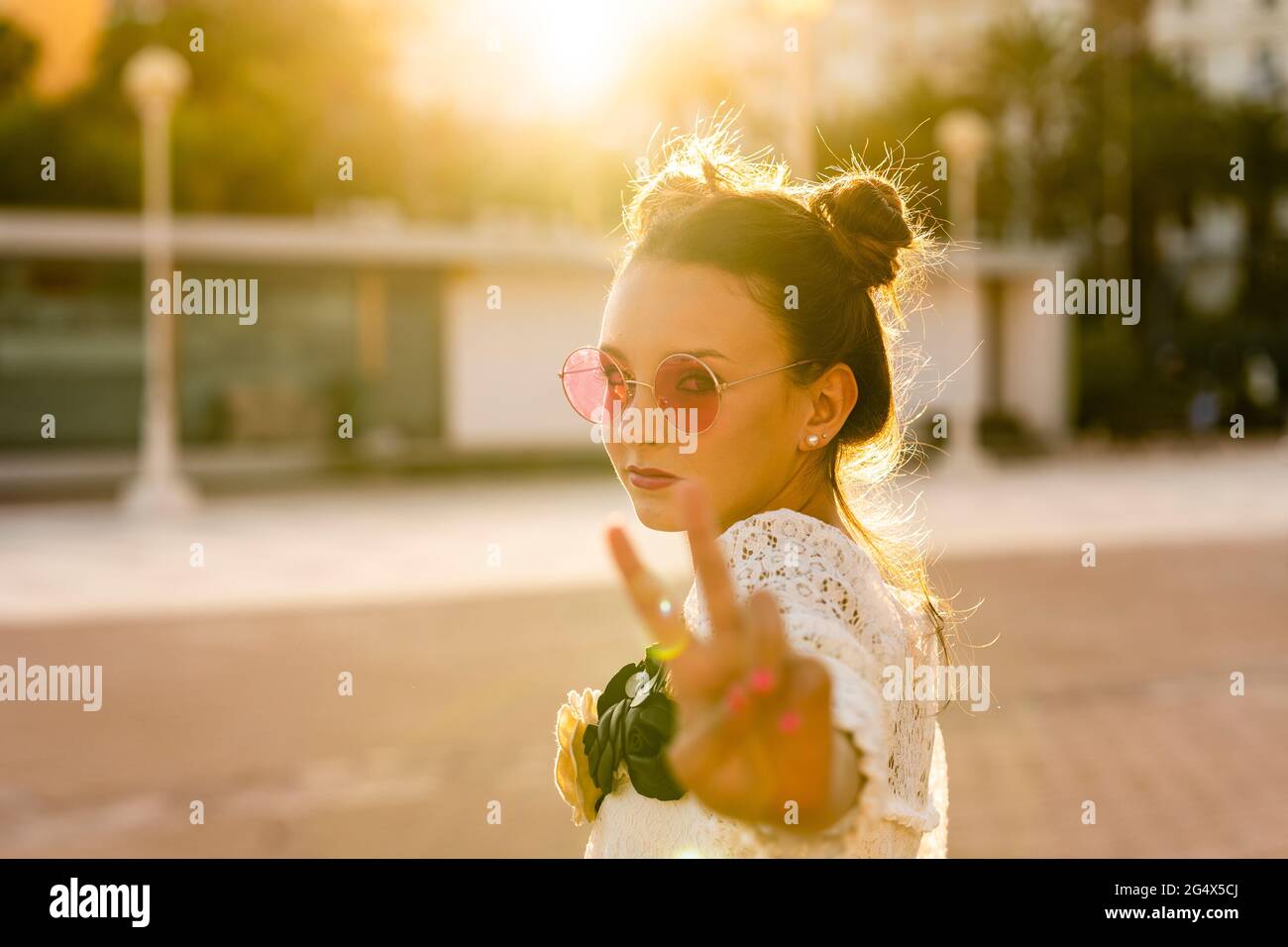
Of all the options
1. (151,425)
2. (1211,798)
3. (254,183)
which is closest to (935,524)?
(151,425)

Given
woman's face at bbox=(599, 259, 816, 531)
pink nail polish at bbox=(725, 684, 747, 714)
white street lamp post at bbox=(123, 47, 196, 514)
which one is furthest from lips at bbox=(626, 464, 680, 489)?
white street lamp post at bbox=(123, 47, 196, 514)

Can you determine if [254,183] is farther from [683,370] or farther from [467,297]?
[683,370]

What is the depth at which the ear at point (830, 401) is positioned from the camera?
1594mm

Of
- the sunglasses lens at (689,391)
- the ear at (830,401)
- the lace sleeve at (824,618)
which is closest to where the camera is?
the lace sleeve at (824,618)

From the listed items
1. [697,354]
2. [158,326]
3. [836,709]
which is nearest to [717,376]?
[697,354]

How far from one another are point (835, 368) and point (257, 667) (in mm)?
7226

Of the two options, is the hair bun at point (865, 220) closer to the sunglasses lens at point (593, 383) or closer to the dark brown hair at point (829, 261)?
the dark brown hair at point (829, 261)

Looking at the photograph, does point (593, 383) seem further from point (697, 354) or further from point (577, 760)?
point (577, 760)

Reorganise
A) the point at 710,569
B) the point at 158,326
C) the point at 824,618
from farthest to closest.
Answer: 1. the point at 158,326
2. the point at 824,618
3. the point at 710,569

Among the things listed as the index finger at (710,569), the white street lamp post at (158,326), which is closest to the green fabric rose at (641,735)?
the index finger at (710,569)

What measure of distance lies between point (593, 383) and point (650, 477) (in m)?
0.15

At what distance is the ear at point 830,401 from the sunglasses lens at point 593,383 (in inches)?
8.4

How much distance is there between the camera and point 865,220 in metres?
1.62

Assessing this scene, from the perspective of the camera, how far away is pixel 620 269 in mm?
1614
